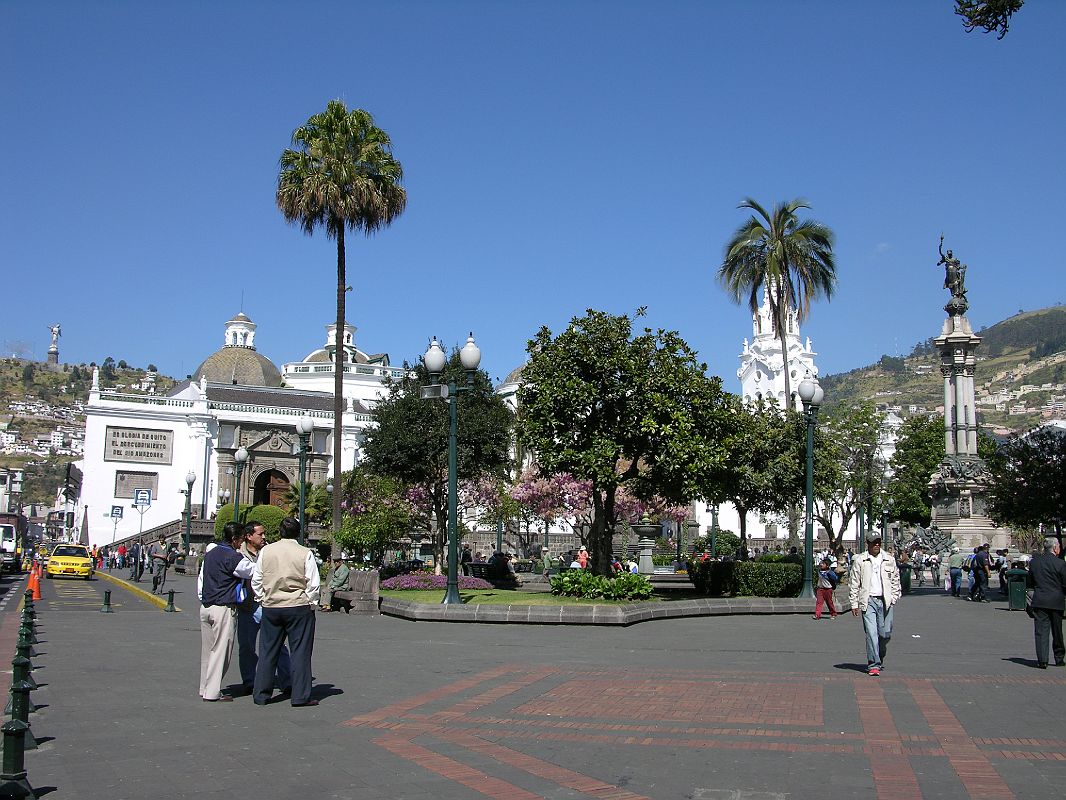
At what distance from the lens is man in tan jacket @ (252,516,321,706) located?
919cm

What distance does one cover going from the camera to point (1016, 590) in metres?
23.0

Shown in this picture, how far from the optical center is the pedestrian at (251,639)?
9.72 metres

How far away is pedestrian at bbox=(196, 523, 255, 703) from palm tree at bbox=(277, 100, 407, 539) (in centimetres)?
1830

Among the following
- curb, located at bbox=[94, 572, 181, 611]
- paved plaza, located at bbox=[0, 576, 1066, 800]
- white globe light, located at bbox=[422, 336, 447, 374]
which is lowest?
curb, located at bbox=[94, 572, 181, 611]

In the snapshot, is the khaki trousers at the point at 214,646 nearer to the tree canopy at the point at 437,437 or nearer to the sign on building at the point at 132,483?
the tree canopy at the point at 437,437

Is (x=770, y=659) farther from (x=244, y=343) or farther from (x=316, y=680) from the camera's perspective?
(x=244, y=343)

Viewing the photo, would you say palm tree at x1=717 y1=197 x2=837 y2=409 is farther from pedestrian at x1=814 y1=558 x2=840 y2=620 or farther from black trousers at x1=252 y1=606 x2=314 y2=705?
black trousers at x1=252 y1=606 x2=314 y2=705

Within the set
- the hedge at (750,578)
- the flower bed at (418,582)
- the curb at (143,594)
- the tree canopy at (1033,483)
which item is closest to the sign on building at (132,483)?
the curb at (143,594)

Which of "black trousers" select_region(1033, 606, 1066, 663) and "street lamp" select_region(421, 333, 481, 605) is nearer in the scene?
"black trousers" select_region(1033, 606, 1066, 663)

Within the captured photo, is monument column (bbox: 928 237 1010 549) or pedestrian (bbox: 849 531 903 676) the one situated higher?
monument column (bbox: 928 237 1010 549)


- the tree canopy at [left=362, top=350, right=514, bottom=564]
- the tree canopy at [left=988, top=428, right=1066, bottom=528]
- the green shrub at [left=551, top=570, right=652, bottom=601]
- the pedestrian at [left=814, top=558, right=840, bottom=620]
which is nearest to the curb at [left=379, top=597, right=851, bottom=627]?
the green shrub at [left=551, top=570, right=652, bottom=601]

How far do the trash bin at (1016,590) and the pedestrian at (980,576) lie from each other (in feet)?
8.19

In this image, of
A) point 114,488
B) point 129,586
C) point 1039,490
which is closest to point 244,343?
point 114,488

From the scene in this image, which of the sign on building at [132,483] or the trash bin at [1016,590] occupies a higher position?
the sign on building at [132,483]
